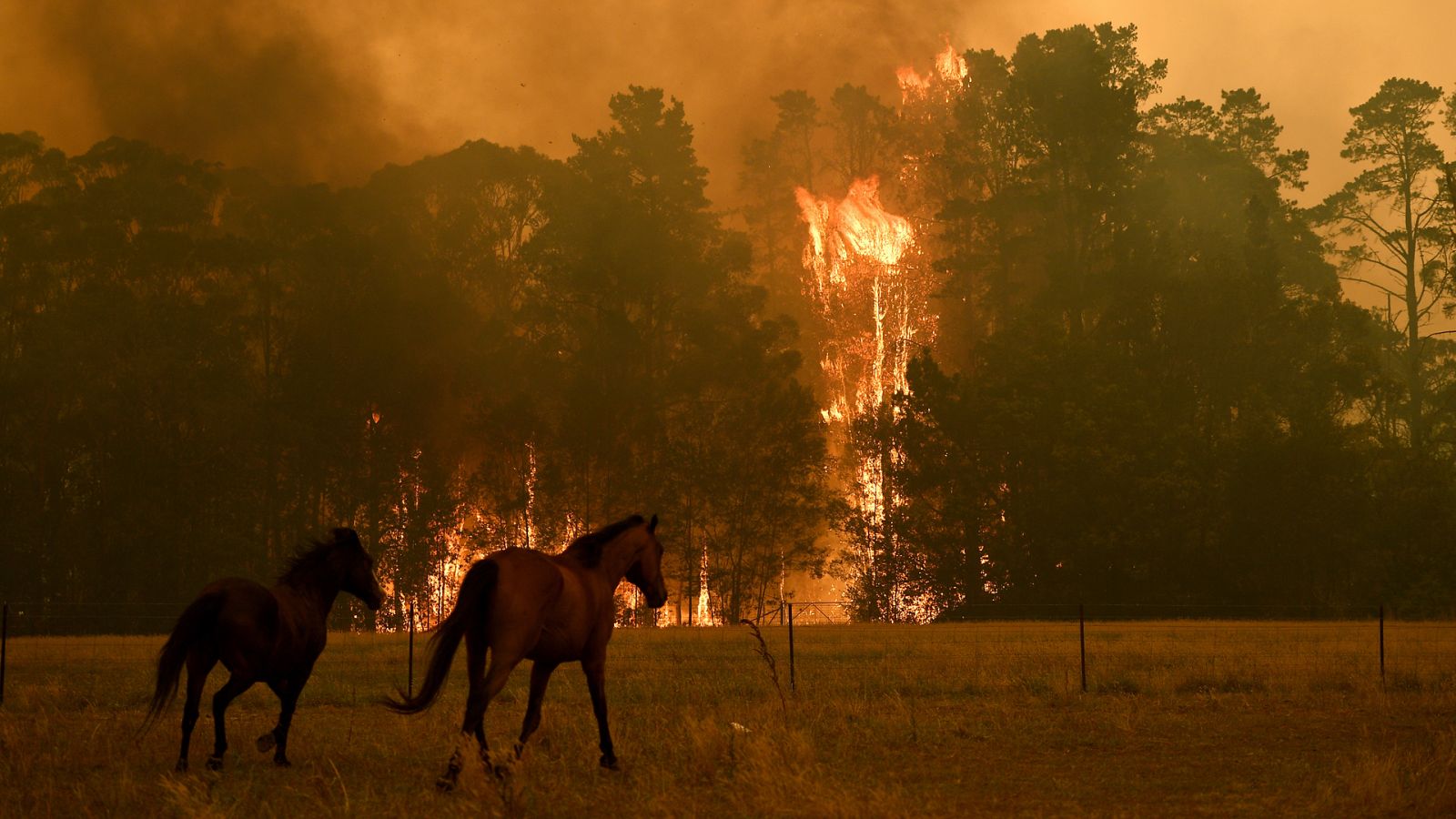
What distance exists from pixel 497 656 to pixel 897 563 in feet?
141

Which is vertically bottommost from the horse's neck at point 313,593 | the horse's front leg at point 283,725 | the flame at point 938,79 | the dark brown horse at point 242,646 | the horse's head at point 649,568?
the horse's front leg at point 283,725

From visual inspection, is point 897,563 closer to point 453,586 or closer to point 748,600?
point 748,600

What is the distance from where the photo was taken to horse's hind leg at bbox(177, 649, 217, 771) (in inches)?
486

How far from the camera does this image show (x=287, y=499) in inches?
2159

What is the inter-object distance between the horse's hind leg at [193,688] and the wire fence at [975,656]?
313 cm

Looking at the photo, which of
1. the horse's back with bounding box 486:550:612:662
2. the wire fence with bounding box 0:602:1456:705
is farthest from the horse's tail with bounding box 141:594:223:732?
the wire fence with bounding box 0:602:1456:705

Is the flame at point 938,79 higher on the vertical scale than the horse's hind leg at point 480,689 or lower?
higher

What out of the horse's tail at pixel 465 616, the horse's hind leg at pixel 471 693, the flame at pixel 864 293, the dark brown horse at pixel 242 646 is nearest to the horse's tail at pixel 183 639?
the dark brown horse at pixel 242 646

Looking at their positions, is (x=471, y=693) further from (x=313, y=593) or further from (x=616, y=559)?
(x=313, y=593)

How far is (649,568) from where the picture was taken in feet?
45.7

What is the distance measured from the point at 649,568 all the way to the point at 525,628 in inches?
84.6

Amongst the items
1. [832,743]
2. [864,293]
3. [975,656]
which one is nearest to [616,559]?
[832,743]

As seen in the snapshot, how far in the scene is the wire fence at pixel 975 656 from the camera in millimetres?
21547

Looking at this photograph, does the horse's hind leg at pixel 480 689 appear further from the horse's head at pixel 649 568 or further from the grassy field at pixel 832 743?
the horse's head at pixel 649 568
